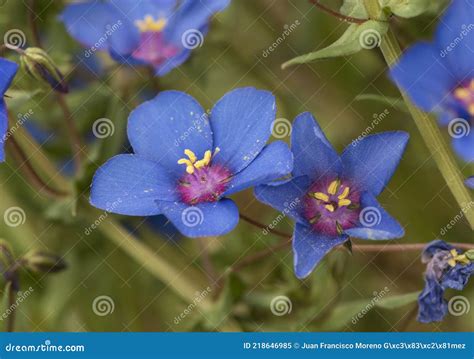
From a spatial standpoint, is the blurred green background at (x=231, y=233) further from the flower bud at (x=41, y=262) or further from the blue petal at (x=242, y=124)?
the blue petal at (x=242, y=124)

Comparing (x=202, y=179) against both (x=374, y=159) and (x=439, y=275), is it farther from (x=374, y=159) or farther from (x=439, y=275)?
(x=439, y=275)

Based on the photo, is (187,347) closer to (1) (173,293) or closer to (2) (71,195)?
(1) (173,293)

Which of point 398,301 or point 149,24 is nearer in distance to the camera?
point 398,301

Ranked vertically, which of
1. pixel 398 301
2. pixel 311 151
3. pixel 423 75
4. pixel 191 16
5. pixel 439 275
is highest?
pixel 191 16

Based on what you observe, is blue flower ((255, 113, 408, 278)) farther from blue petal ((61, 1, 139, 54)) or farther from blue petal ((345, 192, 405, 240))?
blue petal ((61, 1, 139, 54))

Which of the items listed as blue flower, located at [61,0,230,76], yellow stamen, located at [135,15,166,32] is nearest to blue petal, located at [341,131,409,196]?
blue flower, located at [61,0,230,76]

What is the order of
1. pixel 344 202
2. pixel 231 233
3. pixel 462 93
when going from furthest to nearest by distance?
pixel 231 233
pixel 462 93
pixel 344 202

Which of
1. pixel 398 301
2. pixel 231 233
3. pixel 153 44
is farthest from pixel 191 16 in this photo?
pixel 398 301

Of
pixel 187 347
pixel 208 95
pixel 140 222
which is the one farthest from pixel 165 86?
pixel 187 347
